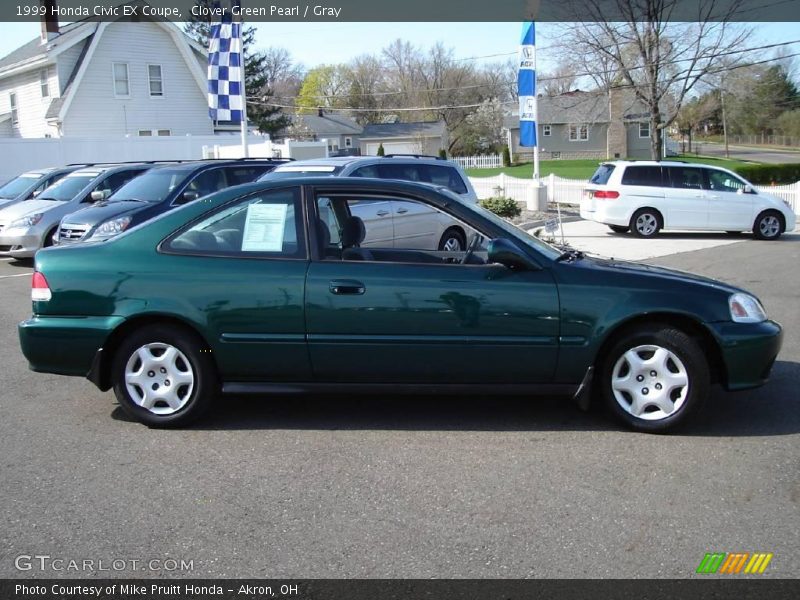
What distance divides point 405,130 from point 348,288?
62.9 meters

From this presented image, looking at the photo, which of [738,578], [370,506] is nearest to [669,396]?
[738,578]

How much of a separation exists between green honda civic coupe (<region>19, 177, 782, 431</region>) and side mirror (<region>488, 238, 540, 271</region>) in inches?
0.4

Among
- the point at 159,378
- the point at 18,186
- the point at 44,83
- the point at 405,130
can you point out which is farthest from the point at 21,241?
the point at 405,130

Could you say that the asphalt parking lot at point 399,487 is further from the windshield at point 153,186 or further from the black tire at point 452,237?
the windshield at point 153,186

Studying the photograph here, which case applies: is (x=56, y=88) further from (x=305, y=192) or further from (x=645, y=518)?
(x=645, y=518)

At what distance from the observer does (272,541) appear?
379 cm

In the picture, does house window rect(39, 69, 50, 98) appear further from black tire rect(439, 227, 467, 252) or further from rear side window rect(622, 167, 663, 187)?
black tire rect(439, 227, 467, 252)

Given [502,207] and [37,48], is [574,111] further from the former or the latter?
[502,207]

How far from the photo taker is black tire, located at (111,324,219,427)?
5277 mm

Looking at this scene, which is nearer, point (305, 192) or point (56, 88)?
point (305, 192)

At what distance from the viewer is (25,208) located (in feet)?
48.0

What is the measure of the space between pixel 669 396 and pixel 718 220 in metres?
13.7

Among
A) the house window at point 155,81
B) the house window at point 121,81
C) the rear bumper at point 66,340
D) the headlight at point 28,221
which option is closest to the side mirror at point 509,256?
the rear bumper at point 66,340

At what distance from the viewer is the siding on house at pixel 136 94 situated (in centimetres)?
3250
